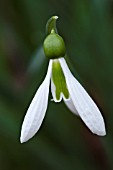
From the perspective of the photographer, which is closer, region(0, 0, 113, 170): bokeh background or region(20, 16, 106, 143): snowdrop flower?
region(20, 16, 106, 143): snowdrop flower

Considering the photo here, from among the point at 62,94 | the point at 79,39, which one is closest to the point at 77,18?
the point at 79,39

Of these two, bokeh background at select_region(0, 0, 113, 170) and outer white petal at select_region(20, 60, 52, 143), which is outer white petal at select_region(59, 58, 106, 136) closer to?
outer white petal at select_region(20, 60, 52, 143)

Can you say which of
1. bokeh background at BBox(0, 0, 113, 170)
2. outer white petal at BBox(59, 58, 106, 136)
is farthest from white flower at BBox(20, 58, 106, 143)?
bokeh background at BBox(0, 0, 113, 170)

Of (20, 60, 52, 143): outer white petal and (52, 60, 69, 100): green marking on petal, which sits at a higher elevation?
(52, 60, 69, 100): green marking on petal

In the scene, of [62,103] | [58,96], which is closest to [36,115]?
[58,96]

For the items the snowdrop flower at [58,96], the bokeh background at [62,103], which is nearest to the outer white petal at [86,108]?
the snowdrop flower at [58,96]

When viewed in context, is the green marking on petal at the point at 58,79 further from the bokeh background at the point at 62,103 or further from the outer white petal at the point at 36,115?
the bokeh background at the point at 62,103

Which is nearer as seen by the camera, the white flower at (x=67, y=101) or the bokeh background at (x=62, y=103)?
the white flower at (x=67, y=101)
